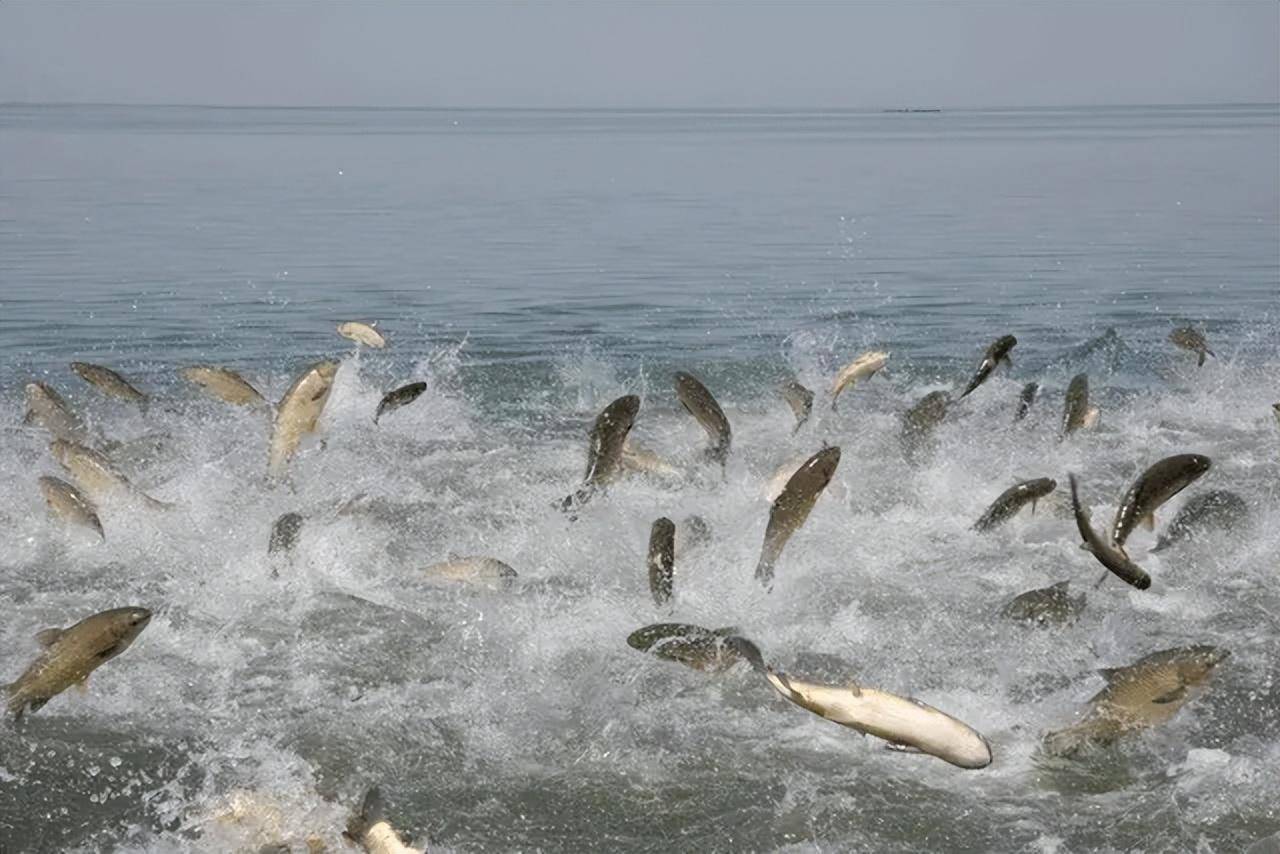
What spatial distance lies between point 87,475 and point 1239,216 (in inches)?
930

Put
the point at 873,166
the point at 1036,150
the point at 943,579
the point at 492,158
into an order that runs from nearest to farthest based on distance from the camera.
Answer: the point at 943,579 → the point at 873,166 → the point at 492,158 → the point at 1036,150

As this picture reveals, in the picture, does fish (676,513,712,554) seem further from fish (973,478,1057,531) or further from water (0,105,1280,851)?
fish (973,478,1057,531)

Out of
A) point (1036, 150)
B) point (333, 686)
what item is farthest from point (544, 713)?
point (1036, 150)

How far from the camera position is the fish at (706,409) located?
805 cm

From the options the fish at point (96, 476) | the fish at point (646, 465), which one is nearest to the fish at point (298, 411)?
the fish at point (96, 476)

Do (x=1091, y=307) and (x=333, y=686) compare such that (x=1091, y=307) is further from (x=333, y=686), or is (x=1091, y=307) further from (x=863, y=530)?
(x=333, y=686)

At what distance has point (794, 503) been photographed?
6.39 m

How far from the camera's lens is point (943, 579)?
23.0 ft

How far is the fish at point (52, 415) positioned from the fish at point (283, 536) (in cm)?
233

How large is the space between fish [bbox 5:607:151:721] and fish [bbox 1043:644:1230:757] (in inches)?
126

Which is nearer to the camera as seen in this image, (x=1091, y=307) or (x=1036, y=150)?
(x=1091, y=307)

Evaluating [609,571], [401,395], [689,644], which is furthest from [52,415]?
[689,644]

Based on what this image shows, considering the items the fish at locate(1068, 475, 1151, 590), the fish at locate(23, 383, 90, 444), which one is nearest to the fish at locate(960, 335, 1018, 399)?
the fish at locate(1068, 475, 1151, 590)

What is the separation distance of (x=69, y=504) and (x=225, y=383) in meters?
1.97
